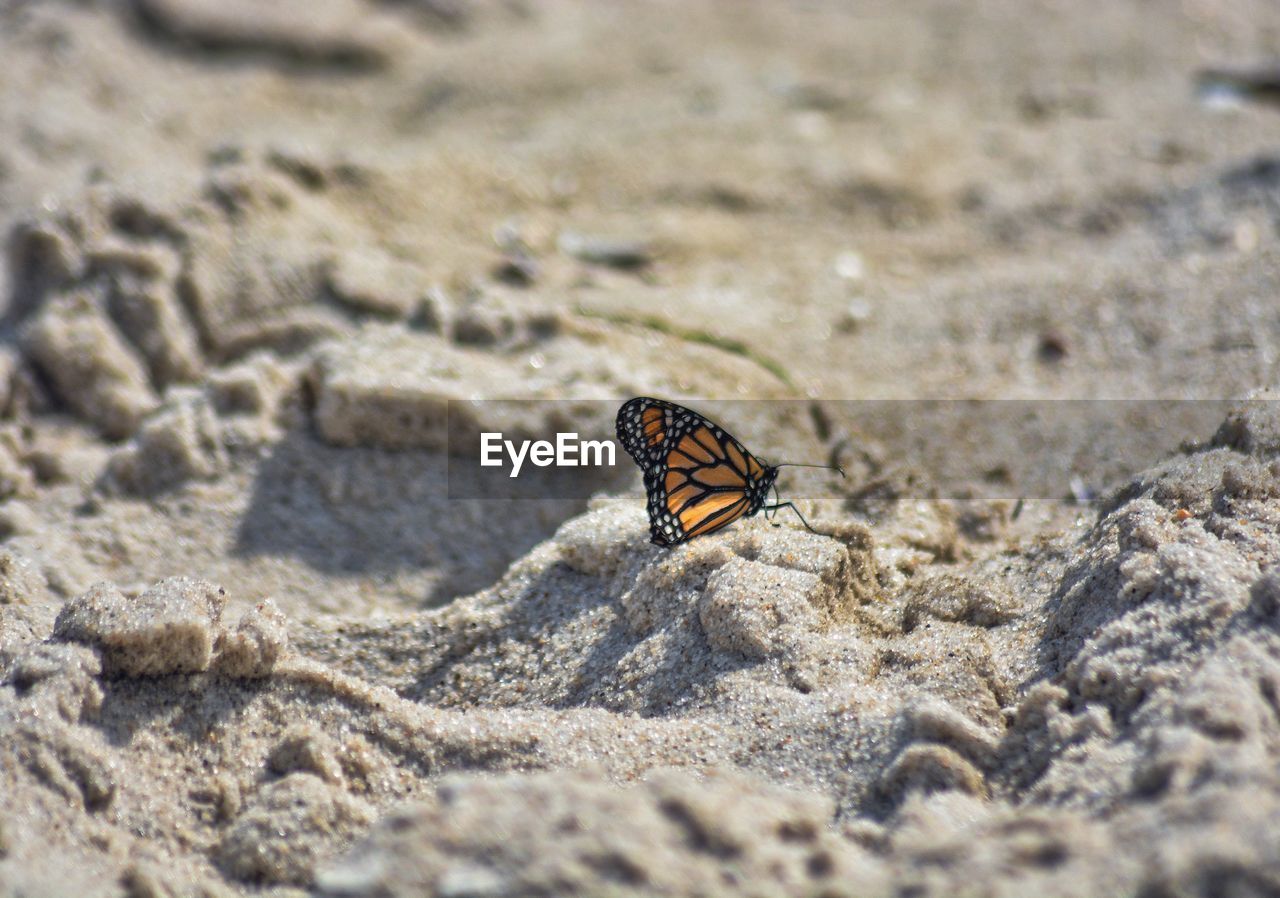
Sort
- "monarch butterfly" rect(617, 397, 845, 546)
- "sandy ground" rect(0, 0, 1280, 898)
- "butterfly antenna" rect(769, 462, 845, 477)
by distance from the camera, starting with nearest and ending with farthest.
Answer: "sandy ground" rect(0, 0, 1280, 898)
"monarch butterfly" rect(617, 397, 845, 546)
"butterfly antenna" rect(769, 462, 845, 477)

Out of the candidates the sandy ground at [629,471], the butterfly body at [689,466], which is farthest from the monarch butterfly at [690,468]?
the sandy ground at [629,471]

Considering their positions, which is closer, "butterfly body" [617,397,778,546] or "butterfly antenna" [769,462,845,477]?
"butterfly body" [617,397,778,546]

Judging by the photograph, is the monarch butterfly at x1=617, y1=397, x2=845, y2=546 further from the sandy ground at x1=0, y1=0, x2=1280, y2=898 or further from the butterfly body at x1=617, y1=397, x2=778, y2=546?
the sandy ground at x1=0, y1=0, x2=1280, y2=898

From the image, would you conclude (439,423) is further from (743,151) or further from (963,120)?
(963,120)

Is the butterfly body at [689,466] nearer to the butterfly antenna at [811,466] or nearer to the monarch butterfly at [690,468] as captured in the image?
the monarch butterfly at [690,468]

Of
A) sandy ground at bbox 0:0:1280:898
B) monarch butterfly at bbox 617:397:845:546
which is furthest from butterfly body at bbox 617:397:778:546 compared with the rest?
sandy ground at bbox 0:0:1280:898

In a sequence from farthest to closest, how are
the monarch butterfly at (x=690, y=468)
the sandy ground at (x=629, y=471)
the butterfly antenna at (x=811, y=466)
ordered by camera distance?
the butterfly antenna at (x=811, y=466)
the monarch butterfly at (x=690, y=468)
the sandy ground at (x=629, y=471)

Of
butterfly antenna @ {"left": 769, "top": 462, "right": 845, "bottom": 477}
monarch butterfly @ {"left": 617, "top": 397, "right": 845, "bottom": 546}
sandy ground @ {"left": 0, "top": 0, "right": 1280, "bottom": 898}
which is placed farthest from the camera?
butterfly antenna @ {"left": 769, "top": 462, "right": 845, "bottom": 477}

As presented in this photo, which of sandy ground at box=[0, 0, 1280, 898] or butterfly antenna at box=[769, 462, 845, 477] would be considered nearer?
sandy ground at box=[0, 0, 1280, 898]

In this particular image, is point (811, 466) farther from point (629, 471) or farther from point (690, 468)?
point (629, 471)
